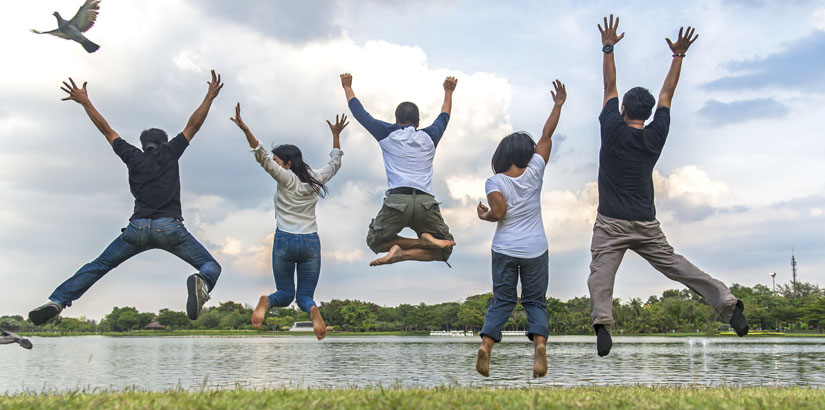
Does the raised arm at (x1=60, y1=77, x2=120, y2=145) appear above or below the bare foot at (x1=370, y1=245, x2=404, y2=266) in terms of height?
above

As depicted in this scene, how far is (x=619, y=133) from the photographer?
25.9ft

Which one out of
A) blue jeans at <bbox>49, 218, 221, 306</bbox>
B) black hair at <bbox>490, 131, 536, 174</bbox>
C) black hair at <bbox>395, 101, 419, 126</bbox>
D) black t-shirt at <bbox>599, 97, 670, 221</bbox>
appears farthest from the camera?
black hair at <bbox>395, 101, 419, 126</bbox>

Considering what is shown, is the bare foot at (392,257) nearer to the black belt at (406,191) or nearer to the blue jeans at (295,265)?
the black belt at (406,191)

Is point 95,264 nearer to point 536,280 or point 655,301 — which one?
point 536,280

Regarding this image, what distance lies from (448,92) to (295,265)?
3467 mm

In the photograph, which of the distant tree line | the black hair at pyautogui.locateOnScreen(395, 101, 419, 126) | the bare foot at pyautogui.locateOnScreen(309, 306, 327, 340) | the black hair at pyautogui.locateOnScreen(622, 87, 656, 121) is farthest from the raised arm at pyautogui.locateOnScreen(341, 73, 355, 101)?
the distant tree line

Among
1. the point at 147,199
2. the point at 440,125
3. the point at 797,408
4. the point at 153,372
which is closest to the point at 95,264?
the point at 147,199

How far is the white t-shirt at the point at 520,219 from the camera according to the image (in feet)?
24.5

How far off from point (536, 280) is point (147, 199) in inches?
202

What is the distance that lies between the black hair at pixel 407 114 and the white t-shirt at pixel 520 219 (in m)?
1.91

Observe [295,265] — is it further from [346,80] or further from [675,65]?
[675,65]

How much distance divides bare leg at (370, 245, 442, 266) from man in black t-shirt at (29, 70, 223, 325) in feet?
7.24

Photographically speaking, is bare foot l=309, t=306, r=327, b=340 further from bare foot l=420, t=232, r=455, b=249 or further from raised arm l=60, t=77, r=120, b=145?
raised arm l=60, t=77, r=120, b=145

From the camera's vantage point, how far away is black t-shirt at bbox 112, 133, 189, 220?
8.55 meters
